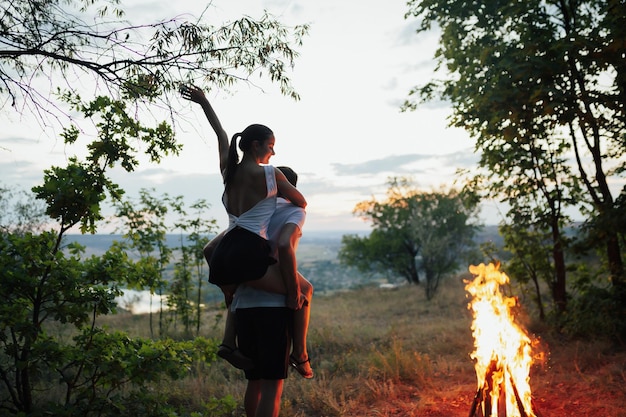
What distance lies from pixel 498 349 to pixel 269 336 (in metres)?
2.48

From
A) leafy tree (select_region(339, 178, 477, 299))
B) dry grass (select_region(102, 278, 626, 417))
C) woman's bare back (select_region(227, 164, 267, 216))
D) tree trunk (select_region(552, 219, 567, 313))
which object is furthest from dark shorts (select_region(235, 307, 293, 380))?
leafy tree (select_region(339, 178, 477, 299))

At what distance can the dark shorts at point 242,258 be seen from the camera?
3.04 meters

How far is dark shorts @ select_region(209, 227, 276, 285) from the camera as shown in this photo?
304 cm

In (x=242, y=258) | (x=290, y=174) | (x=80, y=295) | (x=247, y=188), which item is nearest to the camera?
(x=242, y=258)

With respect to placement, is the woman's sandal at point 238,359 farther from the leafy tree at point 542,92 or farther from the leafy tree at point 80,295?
the leafy tree at point 542,92

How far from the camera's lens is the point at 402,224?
27.7 meters

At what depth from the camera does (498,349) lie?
176 inches

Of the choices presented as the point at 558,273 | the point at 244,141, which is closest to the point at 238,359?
the point at 244,141

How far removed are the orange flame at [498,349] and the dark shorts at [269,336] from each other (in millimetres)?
2119

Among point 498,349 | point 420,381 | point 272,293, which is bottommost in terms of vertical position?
point 420,381

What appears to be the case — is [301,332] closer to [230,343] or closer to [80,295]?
[230,343]

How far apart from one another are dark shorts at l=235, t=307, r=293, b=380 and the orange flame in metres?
2.12

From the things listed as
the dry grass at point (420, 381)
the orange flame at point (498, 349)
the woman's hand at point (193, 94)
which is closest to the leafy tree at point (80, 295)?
the woman's hand at point (193, 94)

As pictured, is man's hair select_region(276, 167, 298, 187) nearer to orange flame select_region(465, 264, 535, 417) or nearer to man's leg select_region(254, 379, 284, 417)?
man's leg select_region(254, 379, 284, 417)
